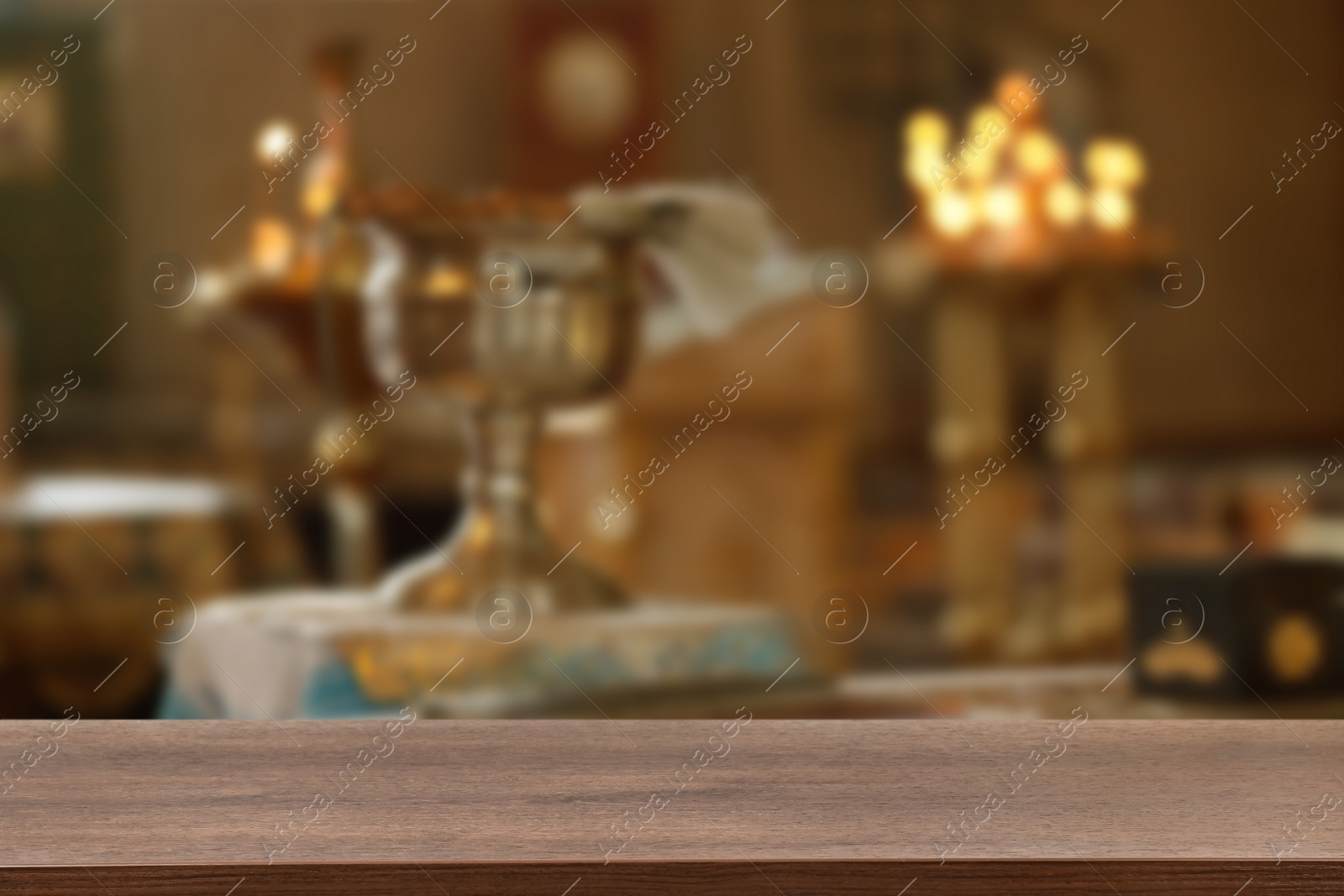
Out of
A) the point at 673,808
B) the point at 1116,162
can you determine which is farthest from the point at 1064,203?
the point at 673,808

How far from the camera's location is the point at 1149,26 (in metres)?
0.86

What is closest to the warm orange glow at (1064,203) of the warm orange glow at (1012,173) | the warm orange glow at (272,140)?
the warm orange glow at (1012,173)

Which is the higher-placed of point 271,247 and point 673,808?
point 271,247

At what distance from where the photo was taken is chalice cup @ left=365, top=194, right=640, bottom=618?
822 millimetres

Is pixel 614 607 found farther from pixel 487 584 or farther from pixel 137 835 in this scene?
pixel 137 835

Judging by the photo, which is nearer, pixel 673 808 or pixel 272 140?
pixel 673 808

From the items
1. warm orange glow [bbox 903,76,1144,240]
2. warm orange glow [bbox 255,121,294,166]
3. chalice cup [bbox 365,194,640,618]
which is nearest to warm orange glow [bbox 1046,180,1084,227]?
warm orange glow [bbox 903,76,1144,240]

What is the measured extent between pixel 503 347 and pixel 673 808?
1.15 feet

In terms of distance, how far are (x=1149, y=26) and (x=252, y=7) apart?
61 centimetres

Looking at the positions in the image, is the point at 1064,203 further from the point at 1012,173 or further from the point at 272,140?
the point at 272,140

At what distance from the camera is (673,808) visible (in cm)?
59

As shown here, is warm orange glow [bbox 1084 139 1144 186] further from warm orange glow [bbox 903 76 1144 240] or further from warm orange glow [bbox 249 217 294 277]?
warm orange glow [bbox 249 217 294 277]

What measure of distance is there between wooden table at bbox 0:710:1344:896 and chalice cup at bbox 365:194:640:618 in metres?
0.10

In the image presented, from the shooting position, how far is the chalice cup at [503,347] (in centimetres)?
82
